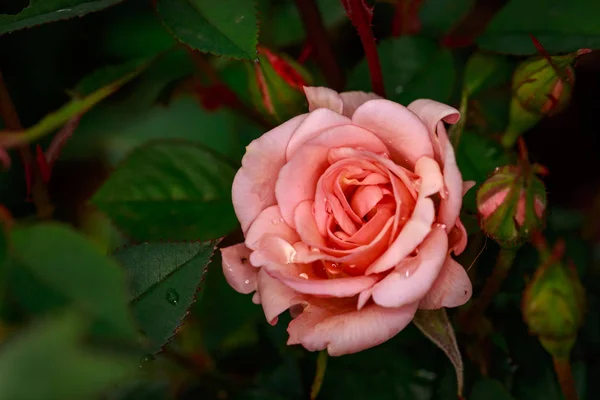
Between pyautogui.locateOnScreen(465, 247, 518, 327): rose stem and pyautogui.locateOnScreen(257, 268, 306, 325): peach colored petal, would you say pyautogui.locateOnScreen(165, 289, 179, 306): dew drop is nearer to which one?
pyautogui.locateOnScreen(257, 268, 306, 325): peach colored petal

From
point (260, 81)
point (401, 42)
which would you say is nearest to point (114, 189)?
point (260, 81)

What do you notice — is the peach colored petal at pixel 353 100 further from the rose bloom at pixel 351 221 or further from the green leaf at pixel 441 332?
the green leaf at pixel 441 332

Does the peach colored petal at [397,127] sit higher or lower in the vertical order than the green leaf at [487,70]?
higher

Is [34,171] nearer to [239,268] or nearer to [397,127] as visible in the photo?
[239,268]

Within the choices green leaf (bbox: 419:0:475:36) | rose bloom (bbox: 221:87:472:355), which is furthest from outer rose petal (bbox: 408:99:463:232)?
green leaf (bbox: 419:0:475:36)

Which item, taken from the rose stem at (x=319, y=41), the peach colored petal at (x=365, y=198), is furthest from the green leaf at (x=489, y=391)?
the rose stem at (x=319, y=41)

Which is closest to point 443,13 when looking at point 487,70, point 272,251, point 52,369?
point 487,70

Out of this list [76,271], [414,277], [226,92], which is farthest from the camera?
[226,92]

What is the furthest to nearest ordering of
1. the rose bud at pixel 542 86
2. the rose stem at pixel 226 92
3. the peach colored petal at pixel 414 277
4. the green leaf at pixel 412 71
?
the rose stem at pixel 226 92 → the green leaf at pixel 412 71 → the rose bud at pixel 542 86 → the peach colored petal at pixel 414 277
